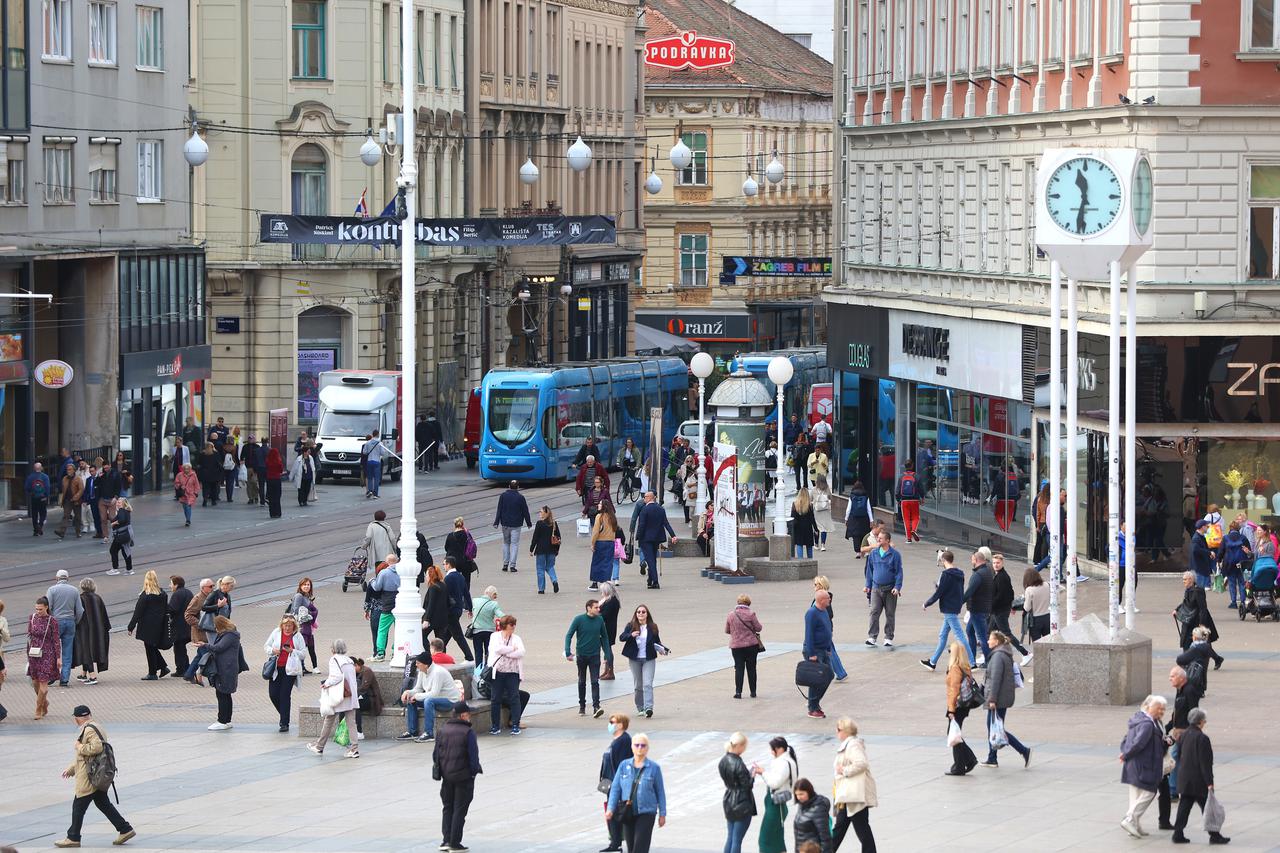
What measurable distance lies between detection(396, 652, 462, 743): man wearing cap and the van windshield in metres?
36.6

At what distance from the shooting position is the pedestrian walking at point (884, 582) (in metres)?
32.3

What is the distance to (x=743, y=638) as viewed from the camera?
28.9 meters

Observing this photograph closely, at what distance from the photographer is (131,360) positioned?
58219 mm

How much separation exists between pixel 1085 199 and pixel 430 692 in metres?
9.72

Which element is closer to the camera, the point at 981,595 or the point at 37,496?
the point at 981,595

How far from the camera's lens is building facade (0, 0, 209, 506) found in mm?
53406

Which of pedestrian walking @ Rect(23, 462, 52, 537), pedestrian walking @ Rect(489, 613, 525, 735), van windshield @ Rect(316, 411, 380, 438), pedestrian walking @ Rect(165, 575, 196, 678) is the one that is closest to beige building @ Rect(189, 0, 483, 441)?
van windshield @ Rect(316, 411, 380, 438)

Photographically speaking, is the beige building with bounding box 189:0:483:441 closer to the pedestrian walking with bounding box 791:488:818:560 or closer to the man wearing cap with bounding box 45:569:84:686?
the pedestrian walking with bounding box 791:488:818:560

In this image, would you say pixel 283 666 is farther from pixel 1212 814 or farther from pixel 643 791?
pixel 1212 814

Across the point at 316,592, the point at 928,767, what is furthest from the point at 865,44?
the point at 928,767

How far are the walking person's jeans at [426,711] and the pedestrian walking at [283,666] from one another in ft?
4.90

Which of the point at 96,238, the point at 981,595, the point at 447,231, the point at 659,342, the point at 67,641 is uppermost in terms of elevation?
the point at 96,238

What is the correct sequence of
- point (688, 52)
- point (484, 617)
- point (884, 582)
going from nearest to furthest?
1. point (484, 617)
2. point (884, 582)
3. point (688, 52)

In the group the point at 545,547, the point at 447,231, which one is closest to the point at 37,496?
the point at 447,231
